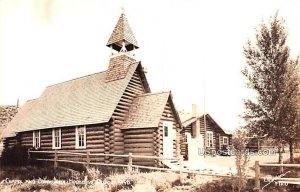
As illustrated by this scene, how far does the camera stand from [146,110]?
18500 mm

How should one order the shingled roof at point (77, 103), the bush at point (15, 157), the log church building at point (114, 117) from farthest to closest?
the bush at point (15, 157) < the shingled roof at point (77, 103) < the log church building at point (114, 117)

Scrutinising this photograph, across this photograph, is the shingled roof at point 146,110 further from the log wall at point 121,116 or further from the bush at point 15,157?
the bush at point 15,157

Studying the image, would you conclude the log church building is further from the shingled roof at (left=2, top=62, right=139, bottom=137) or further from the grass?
the grass

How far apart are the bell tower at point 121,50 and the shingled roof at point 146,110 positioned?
7.02 ft

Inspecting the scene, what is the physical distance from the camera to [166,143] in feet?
62.4

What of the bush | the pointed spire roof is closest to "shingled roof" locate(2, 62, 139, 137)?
the pointed spire roof

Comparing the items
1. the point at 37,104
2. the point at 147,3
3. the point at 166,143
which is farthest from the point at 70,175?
the point at 37,104

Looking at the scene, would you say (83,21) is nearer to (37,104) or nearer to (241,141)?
(241,141)

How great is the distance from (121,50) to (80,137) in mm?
6173

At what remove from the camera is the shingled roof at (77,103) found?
18.9m

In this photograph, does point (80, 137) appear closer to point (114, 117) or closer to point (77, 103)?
point (77, 103)

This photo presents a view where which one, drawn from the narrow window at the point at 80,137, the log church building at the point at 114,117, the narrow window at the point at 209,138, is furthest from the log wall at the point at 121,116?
the narrow window at the point at 209,138

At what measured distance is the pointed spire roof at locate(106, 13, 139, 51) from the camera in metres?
20.8

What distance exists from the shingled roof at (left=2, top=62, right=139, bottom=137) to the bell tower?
44 cm
